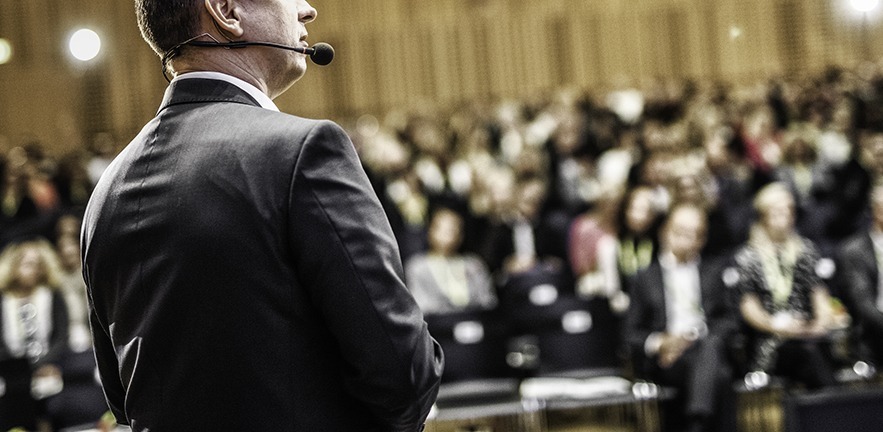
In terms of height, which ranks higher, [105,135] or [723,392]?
[105,135]

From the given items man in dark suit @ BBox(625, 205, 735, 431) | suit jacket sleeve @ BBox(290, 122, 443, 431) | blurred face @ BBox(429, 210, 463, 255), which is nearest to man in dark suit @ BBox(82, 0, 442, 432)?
suit jacket sleeve @ BBox(290, 122, 443, 431)

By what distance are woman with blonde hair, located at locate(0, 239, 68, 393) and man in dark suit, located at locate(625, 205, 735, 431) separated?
2.86 m

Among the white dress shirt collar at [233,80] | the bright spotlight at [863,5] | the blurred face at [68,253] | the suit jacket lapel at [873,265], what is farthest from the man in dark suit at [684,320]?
the bright spotlight at [863,5]

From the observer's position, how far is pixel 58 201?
247 inches

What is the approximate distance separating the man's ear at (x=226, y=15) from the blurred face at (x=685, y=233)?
372 centimetres

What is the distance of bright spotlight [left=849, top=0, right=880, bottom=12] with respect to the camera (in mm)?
8883

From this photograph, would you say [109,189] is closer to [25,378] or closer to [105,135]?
[25,378]

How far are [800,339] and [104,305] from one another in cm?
378

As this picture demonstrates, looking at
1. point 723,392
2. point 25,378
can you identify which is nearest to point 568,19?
point 723,392

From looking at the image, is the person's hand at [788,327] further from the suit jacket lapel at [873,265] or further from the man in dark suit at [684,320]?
the suit jacket lapel at [873,265]

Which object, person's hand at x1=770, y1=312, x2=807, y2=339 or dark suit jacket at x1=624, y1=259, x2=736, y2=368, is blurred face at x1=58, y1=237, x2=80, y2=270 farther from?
person's hand at x1=770, y1=312, x2=807, y2=339

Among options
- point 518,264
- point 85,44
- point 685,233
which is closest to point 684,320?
point 685,233

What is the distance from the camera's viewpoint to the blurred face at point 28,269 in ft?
15.8

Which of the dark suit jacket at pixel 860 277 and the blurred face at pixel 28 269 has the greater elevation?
the blurred face at pixel 28 269
